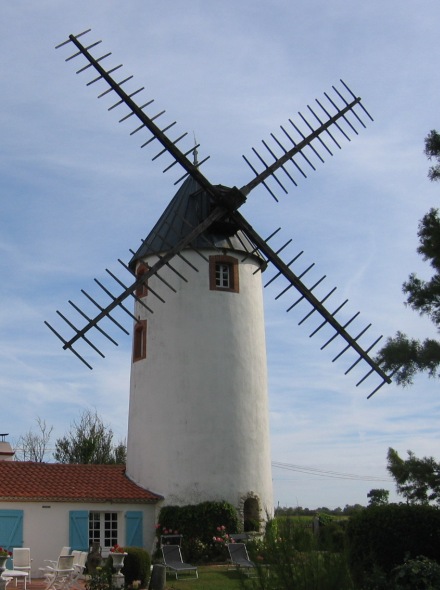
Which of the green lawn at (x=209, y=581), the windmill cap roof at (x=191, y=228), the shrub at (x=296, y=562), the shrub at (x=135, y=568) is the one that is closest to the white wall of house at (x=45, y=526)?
the green lawn at (x=209, y=581)

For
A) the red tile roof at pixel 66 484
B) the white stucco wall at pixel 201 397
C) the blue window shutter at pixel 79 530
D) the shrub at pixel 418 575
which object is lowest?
the shrub at pixel 418 575

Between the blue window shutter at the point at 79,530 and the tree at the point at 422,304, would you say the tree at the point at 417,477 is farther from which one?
the blue window shutter at the point at 79,530

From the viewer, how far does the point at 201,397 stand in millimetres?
18328

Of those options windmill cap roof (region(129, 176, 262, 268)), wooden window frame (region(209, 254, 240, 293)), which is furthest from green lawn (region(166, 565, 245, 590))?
windmill cap roof (region(129, 176, 262, 268))

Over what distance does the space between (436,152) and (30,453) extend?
105 feet

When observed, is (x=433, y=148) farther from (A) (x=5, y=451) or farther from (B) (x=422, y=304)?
(A) (x=5, y=451)

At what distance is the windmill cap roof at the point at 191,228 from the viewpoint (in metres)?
19.2

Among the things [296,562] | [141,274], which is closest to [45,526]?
[141,274]

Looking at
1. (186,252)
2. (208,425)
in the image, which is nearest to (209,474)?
(208,425)

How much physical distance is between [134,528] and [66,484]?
6.52 ft

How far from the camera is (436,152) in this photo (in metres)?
10.3

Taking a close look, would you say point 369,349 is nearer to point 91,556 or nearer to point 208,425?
point 208,425

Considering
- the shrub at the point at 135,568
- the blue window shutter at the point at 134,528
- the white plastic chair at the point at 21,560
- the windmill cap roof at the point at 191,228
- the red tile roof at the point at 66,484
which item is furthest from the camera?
the windmill cap roof at the point at 191,228

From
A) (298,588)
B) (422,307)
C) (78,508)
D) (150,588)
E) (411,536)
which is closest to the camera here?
(298,588)
